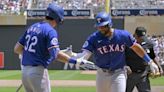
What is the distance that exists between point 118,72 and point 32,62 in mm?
1719

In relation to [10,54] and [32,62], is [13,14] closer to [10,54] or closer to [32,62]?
[10,54]

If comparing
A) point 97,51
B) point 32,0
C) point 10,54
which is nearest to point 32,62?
point 97,51

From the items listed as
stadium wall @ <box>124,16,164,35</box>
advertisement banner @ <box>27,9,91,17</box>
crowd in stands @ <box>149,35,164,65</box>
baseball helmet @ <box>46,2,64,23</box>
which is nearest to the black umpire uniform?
baseball helmet @ <box>46,2,64,23</box>

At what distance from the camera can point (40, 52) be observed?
6.93 meters

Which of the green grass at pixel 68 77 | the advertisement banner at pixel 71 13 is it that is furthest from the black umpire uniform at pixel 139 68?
the advertisement banner at pixel 71 13

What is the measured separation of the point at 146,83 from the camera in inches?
383

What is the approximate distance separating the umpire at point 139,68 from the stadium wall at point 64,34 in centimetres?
2303

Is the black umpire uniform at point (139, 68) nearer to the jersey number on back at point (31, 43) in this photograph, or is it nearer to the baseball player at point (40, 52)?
the baseball player at point (40, 52)

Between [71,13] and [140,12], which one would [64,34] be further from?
[140,12]

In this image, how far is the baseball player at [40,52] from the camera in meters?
6.86

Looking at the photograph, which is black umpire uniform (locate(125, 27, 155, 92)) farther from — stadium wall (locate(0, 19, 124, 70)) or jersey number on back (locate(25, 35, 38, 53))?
stadium wall (locate(0, 19, 124, 70))

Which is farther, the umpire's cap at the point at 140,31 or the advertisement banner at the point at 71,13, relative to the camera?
the advertisement banner at the point at 71,13

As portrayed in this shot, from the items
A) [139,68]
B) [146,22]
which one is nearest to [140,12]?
[146,22]

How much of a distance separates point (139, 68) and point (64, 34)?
23.7m
